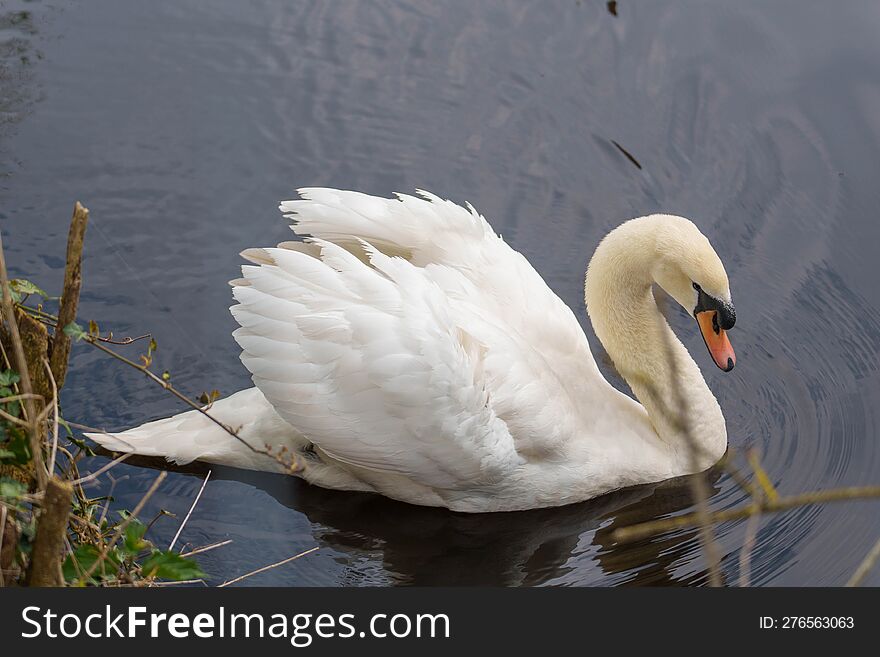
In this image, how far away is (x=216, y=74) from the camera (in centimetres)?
924

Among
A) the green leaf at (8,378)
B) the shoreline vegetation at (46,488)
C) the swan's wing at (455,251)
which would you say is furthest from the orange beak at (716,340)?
the green leaf at (8,378)

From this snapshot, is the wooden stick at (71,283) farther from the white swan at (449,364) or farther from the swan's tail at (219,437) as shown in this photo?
the swan's tail at (219,437)

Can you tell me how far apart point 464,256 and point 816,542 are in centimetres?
233

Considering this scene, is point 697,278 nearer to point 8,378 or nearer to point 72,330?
point 72,330

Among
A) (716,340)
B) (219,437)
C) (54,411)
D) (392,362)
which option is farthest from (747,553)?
(219,437)

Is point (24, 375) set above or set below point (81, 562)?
above

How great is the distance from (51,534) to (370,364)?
2.06 metres

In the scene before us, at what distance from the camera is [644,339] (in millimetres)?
6664

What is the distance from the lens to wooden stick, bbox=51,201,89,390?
404 cm

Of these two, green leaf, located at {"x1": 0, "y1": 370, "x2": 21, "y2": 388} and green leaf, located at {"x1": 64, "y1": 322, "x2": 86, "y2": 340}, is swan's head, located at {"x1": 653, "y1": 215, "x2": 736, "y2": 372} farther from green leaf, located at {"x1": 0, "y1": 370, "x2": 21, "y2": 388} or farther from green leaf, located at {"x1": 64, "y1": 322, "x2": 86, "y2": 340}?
green leaf, located at {"x1": 0, "y1": 370, "x2": 21, "y2": 388}

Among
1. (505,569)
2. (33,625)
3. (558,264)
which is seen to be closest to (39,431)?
(33,625)

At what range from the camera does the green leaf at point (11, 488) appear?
3858 millimetres

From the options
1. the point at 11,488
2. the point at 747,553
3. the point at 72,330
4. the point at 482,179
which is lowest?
the point at 747,553

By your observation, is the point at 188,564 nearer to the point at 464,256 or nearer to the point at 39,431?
the point at 39,431
